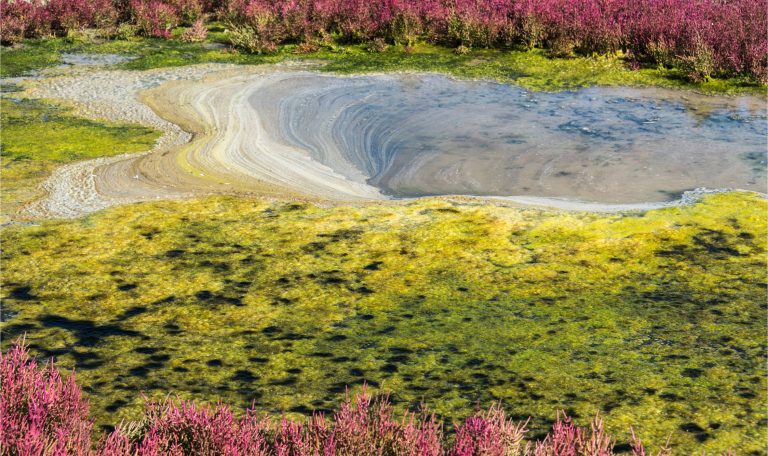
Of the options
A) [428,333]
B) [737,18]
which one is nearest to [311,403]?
[428,333]

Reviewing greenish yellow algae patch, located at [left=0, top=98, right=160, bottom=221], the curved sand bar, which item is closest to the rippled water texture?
the curved sand bar

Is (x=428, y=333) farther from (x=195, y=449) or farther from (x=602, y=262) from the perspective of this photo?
(x=195, y=449)

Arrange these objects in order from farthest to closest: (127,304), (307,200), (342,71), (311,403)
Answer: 1. (342,71)
2. (307,200)
3. (127,304)
4. (311,403)

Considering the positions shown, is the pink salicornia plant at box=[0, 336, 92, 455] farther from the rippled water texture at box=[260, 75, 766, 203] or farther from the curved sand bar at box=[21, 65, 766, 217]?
the rippled water texture at box=[260, 75, 766, 203]

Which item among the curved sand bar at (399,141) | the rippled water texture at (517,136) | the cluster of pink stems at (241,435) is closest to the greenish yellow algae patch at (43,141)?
the curved sand bar at (399,141)

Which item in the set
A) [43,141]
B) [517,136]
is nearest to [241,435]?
[517,136]

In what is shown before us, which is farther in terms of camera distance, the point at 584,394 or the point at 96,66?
the point at 96,66

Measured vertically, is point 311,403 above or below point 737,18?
below
